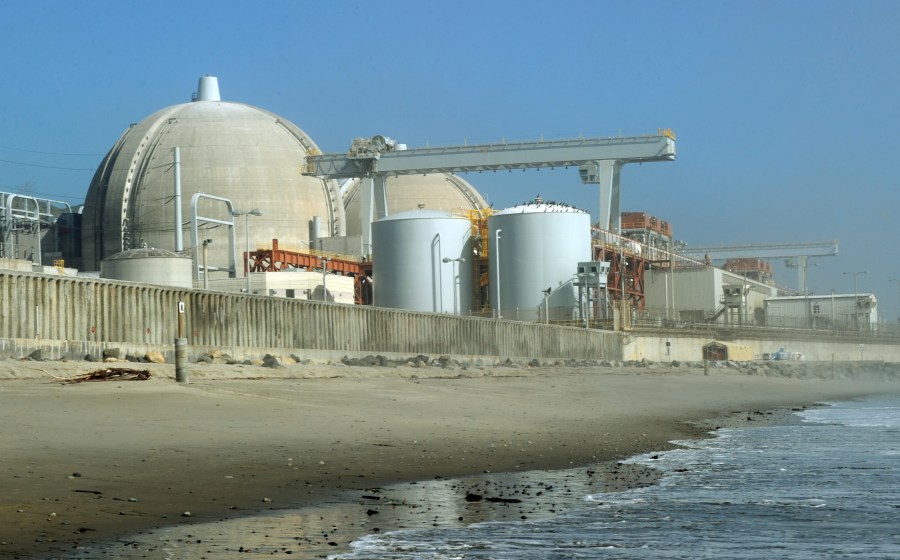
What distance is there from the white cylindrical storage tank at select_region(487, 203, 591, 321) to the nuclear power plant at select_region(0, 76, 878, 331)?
0.08m

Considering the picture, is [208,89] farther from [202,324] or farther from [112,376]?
[112,376]

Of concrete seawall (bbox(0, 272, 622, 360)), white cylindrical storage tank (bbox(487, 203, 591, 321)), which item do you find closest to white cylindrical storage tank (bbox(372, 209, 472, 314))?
white cylindrical storage tank (bbox(487, 203, 591, 321))

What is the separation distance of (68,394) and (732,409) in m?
16.8

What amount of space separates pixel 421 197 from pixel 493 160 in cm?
2100

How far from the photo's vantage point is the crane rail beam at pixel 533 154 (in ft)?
210

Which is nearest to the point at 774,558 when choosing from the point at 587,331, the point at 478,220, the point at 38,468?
the point at 38,468

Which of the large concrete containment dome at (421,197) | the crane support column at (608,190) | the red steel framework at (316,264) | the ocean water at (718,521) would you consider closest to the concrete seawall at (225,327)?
the crane support column at (608,190)

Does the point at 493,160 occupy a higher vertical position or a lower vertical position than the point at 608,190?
higher

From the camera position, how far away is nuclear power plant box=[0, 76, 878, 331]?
63.8 meters

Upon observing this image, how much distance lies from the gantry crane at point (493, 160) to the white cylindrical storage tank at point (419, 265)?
3313mm

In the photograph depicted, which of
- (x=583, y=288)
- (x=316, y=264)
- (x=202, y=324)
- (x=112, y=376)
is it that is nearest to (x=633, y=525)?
(x=112, y=376)

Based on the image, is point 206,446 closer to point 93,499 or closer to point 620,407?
point 93,499

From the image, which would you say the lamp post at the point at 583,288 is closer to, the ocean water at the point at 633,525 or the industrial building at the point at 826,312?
the industrial building at the point at 826,312

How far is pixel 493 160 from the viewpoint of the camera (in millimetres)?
64812
